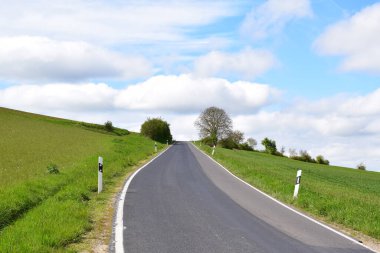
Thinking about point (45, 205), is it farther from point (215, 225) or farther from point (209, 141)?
point (209, 141)

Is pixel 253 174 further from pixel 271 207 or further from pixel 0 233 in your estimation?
pixel 0 233

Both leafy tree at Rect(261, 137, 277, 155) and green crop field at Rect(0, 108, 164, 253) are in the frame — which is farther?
leafy tree at Rect(261, 137, 277, 155)

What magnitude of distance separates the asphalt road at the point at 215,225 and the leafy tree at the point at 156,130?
8152cm

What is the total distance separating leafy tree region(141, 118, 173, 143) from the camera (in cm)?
9675

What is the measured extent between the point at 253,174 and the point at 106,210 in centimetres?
1281

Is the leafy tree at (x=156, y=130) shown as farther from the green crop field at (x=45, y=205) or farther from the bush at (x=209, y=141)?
the green crop field at (x=45, y=205)

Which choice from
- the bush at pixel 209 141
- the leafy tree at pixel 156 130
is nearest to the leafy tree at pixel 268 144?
the bush at pixel 209 141

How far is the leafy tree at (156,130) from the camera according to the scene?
96750 millimetres

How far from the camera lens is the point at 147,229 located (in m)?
8.92

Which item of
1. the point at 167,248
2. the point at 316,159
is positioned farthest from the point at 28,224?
the point at 316,159

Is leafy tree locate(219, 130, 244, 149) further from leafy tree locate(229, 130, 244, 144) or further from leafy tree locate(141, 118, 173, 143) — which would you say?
leafy tree locate(141, 118, 173, 143)

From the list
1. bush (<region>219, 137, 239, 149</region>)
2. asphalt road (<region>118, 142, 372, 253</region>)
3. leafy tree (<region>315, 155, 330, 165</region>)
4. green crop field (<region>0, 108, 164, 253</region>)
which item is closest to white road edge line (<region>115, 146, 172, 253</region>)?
asphalt road (<region>118, 142, 372, 253</region>)

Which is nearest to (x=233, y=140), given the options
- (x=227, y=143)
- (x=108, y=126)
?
(x=227, y=143)

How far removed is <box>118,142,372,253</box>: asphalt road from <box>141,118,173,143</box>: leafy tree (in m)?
81.5
